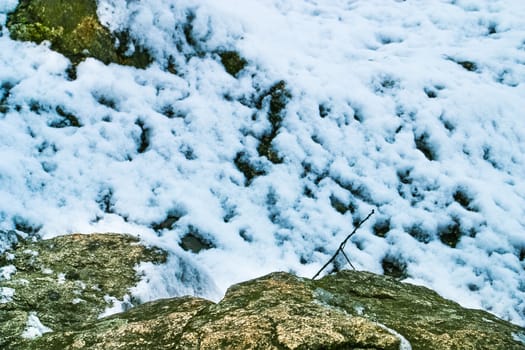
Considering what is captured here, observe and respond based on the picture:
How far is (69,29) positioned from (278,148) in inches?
125

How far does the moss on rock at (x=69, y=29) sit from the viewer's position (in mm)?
6242

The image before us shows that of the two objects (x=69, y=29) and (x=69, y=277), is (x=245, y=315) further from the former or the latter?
(x=69, y=29)

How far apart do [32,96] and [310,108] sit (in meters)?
3.46

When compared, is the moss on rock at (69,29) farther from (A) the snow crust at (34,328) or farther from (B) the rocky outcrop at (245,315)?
(A) the snow crust at (34,328)

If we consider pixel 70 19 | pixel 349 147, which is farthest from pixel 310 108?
pixel 70 19

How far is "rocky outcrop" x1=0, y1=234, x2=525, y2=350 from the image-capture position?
7.61ft

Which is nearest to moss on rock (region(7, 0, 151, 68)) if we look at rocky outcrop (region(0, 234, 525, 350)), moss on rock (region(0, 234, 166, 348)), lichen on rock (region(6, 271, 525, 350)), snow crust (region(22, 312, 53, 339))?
moss on rock (region(0, 234, 166, 348))

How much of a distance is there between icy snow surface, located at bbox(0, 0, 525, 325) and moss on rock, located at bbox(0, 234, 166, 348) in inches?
21.2

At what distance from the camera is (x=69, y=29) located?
6316mm

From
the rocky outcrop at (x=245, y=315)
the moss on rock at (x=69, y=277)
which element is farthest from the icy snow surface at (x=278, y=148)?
the rocky outcrop at (x=245, y=315)

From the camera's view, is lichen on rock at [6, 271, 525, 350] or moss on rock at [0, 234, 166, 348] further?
moss on rock at [0, 234, 166, 348]

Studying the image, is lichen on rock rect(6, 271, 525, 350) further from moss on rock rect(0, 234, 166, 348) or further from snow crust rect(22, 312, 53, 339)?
moss on rock rect(0, 234, 166, 348)

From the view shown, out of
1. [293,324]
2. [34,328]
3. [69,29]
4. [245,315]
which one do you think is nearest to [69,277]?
[34,328]

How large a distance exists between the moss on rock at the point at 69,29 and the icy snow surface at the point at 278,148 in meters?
0.16
